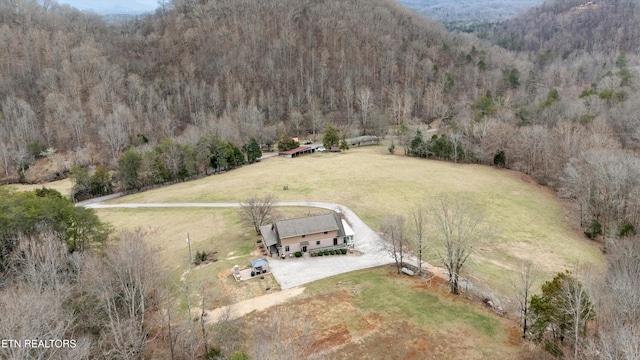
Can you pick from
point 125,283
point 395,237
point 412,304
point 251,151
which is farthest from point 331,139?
point 125,283

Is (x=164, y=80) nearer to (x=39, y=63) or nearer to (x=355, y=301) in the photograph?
(x=39, y=63)

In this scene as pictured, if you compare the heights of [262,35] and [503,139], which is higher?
Result: [262,35]

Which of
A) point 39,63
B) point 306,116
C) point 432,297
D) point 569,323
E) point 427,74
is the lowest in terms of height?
point 432,297

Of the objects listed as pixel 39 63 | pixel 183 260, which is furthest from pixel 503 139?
pixel 39 63

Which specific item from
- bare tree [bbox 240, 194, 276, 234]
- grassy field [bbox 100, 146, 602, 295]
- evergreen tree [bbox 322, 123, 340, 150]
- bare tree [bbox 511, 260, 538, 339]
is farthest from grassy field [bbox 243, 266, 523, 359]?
evergreen tree [bbox 322, 123, 340, 150]

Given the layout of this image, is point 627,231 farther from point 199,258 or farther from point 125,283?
point 125,283

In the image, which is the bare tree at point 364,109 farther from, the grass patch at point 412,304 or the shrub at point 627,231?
the grass patch at point 412,304
